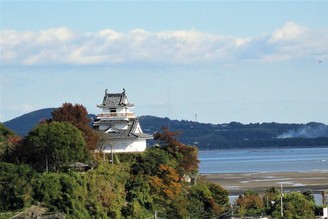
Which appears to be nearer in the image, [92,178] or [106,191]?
[92,178]

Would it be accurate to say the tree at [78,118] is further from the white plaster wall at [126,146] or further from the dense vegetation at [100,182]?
the white plaster wall at [126,146]

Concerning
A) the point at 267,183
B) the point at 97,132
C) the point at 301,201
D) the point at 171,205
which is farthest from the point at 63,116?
the point at 267,183

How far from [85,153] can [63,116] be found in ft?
13.1

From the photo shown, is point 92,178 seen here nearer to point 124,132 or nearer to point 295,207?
point 124,132

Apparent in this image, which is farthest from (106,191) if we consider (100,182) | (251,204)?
(251,204)

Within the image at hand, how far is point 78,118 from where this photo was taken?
191 feet

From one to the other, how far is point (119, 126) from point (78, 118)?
450 cm

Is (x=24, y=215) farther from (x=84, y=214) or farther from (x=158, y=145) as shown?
(x=158, y=145)

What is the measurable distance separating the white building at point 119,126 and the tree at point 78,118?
6.74ft

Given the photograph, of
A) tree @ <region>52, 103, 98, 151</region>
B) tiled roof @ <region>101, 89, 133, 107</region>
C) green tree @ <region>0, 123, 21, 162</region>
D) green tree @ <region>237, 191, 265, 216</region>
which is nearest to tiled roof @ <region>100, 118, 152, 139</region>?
tiled roof @ <region>101, 89, 133, 107</region>

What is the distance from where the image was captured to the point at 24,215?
48781 mm

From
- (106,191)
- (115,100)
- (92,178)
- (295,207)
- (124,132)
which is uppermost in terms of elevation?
(115,100)

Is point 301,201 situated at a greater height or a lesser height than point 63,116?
lesser

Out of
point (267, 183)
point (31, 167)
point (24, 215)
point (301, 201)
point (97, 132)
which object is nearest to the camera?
point (24, 215)
